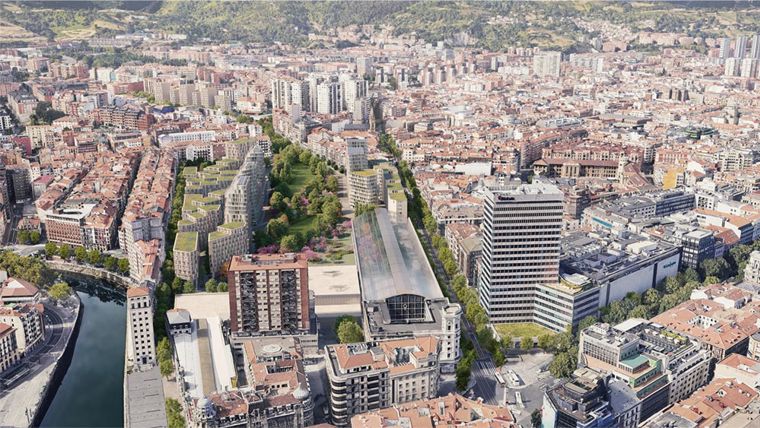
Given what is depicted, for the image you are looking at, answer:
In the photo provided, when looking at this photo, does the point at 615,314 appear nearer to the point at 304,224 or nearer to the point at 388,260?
the point at 388,260

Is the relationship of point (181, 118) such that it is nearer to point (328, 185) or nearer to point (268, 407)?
point (328, 185)

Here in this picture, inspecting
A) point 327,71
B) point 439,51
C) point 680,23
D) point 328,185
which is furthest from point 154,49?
point 680,23

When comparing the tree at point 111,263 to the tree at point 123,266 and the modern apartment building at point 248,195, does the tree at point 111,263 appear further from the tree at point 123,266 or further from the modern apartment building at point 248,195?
the modern apartment building at point 248,195

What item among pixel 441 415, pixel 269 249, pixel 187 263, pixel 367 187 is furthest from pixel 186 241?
pixel 441 415

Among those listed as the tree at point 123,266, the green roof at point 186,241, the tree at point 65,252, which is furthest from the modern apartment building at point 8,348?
the tree at point 65,252

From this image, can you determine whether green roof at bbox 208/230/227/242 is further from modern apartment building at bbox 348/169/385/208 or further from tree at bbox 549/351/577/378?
tree at bbox 549/351/577/378
